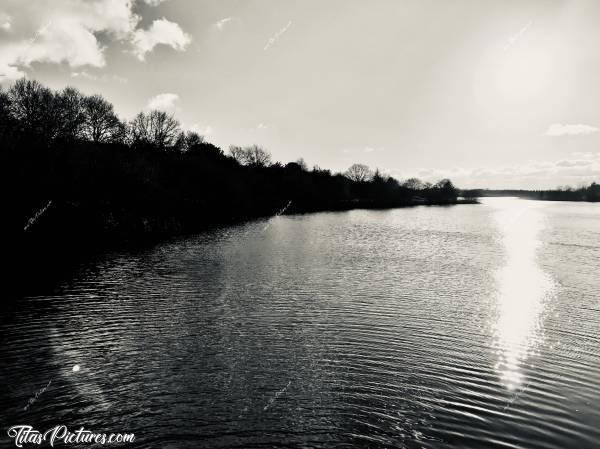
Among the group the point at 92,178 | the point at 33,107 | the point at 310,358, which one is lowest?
the point at 310,358

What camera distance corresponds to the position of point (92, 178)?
53.0m

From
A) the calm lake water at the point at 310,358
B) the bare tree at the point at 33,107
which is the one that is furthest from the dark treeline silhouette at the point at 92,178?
the calm lake water at the point at 310,358

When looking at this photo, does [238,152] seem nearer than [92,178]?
No

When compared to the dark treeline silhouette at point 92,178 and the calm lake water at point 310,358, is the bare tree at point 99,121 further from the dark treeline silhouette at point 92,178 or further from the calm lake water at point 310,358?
the calm lake water at point 310,358

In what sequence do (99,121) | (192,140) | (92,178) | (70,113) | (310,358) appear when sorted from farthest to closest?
(192,140) → (99,121) → (70,113) → (92,178) → (310,358)

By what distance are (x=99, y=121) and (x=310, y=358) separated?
73505 mm

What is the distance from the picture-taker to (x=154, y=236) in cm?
5069

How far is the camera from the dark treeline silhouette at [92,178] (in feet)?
140

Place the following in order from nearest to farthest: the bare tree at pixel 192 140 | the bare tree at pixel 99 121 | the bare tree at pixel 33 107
Result: the bare tree at pixel 33 107, the bare tree at pixel 99 121, the bare tree at pixel 192 140

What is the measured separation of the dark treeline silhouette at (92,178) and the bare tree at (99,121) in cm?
18

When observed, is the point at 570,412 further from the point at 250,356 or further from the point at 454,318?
the point at 250,356

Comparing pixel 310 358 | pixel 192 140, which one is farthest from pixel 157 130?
pixel 310 358

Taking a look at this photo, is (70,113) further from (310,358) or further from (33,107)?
(310,358)

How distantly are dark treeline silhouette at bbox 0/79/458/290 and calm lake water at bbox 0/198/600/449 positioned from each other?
20.4m
